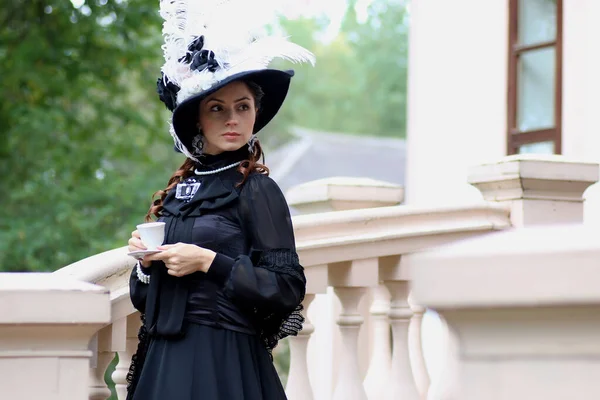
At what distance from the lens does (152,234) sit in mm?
3258

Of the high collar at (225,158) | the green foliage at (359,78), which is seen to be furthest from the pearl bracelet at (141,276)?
the green foliage at (359,78)

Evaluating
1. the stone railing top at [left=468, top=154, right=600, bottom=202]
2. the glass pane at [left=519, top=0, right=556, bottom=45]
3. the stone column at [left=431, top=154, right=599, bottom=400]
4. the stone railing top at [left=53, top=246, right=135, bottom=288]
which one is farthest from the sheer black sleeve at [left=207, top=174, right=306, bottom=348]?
the glass pane at [left=519, top=0, right=556, bottom=45]

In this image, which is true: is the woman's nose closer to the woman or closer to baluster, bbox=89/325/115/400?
the woman

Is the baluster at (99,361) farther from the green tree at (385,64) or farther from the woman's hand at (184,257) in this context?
the green tree at (385,64)

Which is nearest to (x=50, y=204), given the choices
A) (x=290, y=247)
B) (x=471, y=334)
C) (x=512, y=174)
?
(x=512, y=174)

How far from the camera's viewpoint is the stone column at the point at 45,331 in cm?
294

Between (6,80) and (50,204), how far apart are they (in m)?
1.72

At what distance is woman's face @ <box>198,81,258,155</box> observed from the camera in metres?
3.53

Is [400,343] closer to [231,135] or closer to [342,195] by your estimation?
[342,195]

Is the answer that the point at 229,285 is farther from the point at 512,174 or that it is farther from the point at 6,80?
the point at 6,80

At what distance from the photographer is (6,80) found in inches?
414

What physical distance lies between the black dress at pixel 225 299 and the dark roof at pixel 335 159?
26.6 m

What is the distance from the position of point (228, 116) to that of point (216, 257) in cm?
48

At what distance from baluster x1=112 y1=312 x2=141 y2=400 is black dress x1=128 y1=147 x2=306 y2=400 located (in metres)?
0.40
